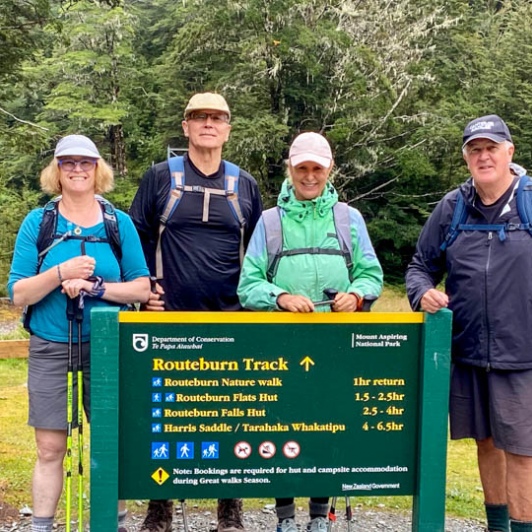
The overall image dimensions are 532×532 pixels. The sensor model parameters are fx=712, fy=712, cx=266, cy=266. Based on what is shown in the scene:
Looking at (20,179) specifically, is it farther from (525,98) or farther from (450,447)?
(450,447)

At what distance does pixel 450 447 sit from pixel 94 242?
17.0 feet

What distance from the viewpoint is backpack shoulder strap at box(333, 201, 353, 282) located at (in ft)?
13.2

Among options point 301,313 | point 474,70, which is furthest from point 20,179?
point 301,313

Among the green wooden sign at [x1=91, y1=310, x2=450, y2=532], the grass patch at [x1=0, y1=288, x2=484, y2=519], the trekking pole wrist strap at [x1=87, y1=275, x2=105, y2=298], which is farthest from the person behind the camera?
the grass patch at [x1=0, y1=288, x2=484, y2=519]

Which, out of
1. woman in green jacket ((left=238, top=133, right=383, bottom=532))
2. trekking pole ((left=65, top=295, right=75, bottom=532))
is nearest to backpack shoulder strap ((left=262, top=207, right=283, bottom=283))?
woman in green jacket ((left=238, top=133, right=383, bottom=532))

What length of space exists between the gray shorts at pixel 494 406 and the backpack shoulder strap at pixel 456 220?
747 mm

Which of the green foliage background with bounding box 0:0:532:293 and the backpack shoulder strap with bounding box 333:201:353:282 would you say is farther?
the green foliage background with bounding box 0:0:532:293

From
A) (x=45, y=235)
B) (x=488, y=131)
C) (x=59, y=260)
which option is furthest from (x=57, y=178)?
(x=488, y=131)

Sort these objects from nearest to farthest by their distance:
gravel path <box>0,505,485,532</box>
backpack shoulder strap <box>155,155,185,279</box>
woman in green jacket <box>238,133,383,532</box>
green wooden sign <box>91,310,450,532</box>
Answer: green wooden sign <box>91,310,450,532</box>, woman in green jacket <box>238,133,383,532</box>, backpack shoulder strap <box>155,155,185,279</box>, gravel path <box>0,505,485,532</box>

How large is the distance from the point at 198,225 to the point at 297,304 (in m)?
1.11

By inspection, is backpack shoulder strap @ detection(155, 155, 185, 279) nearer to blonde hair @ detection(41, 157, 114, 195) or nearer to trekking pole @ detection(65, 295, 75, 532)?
blonde hair @ detection(41, 157, 114, 195)

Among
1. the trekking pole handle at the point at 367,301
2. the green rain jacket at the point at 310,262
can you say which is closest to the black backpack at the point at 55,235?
the green rain jacket at the point at 310,262

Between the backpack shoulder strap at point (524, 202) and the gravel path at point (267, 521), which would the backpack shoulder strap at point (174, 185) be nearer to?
the backpack shoulder strap at point (524, 202)

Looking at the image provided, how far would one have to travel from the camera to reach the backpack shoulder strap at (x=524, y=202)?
4.01 m
